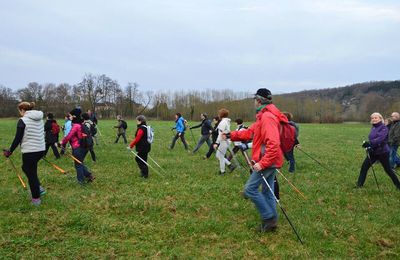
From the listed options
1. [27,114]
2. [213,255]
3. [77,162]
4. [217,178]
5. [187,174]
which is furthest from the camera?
[187,174]

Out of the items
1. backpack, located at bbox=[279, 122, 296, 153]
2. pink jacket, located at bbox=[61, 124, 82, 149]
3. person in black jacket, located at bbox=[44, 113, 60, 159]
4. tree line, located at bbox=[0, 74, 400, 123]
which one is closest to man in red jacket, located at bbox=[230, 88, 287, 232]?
backpack, located at bbox=[279, 122, 296, 153]

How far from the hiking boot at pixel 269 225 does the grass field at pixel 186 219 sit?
0.14m

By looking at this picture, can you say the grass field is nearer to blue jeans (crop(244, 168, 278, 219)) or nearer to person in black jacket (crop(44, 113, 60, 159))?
blue jeans (crop(244, 168, 278, 219))

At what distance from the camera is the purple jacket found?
8.78 meters

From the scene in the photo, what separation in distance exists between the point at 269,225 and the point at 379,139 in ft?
15.1

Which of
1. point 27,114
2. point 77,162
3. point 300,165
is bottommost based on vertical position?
point 300,165

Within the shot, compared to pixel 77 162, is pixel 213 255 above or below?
below

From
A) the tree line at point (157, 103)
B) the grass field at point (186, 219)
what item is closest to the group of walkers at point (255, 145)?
the grass field at point (186, 219)

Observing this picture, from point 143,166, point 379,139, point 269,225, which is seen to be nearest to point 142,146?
point 143,166

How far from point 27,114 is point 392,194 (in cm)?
920

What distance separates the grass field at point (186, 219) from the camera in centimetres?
546

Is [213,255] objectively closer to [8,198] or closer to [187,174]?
[8,198]

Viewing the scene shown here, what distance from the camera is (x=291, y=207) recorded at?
7707 millimetres

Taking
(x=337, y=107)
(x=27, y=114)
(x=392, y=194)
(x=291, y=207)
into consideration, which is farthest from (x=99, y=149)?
(x=337, y=107)
